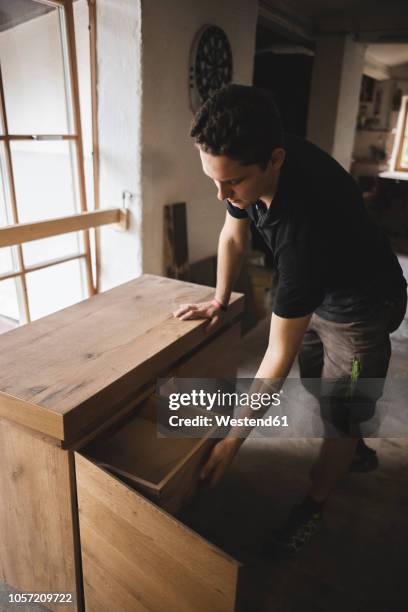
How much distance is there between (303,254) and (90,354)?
1.82 feet

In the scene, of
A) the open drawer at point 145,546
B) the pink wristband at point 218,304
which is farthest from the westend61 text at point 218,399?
the pink wristband at point 218,304

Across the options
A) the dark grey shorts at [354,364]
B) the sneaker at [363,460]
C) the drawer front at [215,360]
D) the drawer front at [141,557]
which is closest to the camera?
the drawer front at [141,557]

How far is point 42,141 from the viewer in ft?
6.56

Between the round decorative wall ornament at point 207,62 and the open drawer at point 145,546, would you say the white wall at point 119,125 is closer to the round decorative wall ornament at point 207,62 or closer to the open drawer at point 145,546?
the round decorative wall ornament at point 207,62

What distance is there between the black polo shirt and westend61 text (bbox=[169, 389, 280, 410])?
0.64 ft

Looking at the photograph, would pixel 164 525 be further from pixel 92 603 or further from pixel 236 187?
pixel 236 187

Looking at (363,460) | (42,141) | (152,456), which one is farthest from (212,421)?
(42,141)

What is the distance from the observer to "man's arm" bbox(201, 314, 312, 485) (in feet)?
3.26

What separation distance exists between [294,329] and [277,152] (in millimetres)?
377

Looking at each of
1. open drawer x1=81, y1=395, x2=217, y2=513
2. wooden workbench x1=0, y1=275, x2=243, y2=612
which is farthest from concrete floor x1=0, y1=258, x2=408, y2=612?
open drawer x1=81, y1=395, x2=217, y2=513

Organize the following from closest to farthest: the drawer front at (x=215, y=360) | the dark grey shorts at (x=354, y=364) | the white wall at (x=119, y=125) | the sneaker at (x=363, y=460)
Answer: the dark grey shorts at (x=354, y=364) < the drawer front at (x=215, y=360) < the sneaker at (x=363, y=460) < the white wall at (x=119, y=125)

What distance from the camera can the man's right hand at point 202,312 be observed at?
1.33 m

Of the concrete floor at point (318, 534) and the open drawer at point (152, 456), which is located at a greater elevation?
the open drawer at point (152, 456)

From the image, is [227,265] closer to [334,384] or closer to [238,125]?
[334,384]
